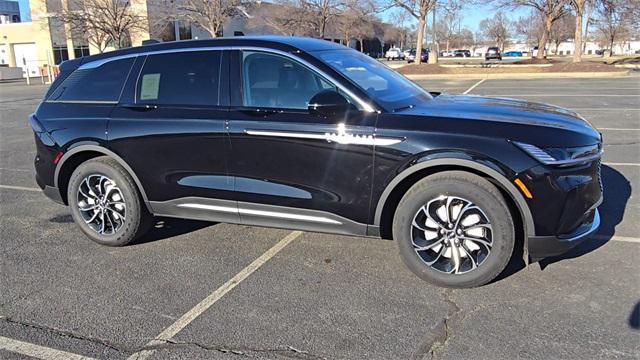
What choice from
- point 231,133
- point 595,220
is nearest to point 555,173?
point 595,220

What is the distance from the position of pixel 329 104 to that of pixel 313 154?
0.41m

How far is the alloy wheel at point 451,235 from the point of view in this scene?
12.0 feet

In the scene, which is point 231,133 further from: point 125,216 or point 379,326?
point 379,326

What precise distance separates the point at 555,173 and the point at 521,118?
530 millimetres

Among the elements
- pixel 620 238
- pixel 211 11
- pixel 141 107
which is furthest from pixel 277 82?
pixel 211 11

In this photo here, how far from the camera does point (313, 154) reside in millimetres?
3924

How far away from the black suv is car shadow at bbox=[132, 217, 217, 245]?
0.85 feet

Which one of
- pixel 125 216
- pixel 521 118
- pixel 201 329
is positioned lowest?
pixel 201 329

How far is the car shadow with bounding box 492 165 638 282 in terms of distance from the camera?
4.11m

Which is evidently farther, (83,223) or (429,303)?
(83,223)

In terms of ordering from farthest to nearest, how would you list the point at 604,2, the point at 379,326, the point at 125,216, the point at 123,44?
the point at 123,44, the point at 604,2, the point at 125,216, the point at 379,326

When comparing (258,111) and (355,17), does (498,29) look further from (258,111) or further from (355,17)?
(258,111)

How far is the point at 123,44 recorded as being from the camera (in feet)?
152

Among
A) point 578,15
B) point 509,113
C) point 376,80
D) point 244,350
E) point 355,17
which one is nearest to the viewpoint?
point 244,350
